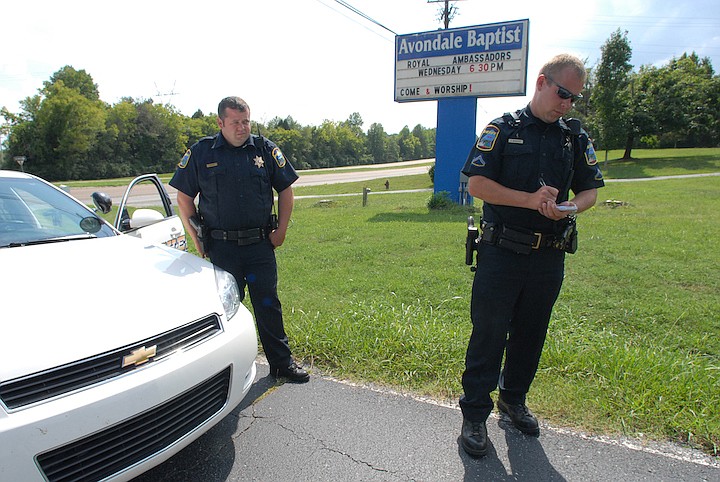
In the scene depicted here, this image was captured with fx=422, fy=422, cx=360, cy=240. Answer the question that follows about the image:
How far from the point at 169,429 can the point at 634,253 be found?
6.36m

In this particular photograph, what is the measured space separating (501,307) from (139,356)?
1715 mm

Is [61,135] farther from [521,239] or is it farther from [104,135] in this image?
[521,239]

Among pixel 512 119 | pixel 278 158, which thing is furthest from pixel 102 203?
pixel 512 119

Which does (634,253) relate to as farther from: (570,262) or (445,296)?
(445,296)

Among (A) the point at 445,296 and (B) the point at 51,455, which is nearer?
(B) the point at 51,455

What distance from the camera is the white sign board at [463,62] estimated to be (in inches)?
440

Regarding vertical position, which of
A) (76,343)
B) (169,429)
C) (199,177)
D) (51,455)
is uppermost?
(199,177)

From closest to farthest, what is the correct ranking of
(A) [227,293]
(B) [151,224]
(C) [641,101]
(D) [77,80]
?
(A) [227,293] → (B) [151,224] → (C) [641,101] → (D) [77,80]

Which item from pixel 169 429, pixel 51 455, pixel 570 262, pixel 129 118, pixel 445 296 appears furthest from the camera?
pixel 129 118

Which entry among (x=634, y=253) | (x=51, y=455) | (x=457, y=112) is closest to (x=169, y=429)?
(x=51, y=455)

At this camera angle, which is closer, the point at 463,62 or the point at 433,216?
the point at 433,216

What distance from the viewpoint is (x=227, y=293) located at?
92.7 inches

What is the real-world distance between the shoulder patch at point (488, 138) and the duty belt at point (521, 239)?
415mm

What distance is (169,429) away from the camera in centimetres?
179
